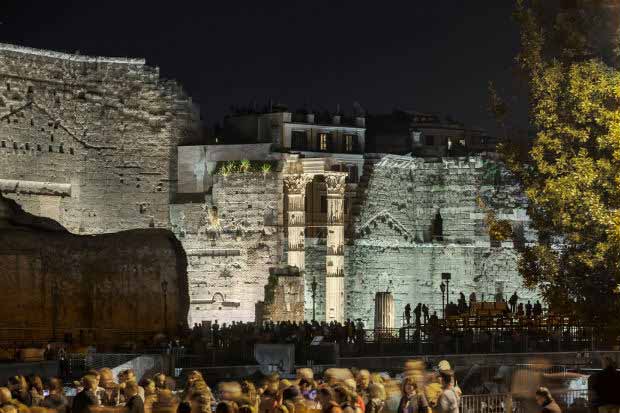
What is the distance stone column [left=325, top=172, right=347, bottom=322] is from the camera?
52.7m

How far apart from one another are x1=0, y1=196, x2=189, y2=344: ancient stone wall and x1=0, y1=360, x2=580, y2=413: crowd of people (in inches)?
584

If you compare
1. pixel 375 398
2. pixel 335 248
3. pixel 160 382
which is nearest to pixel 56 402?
pixel 160 382

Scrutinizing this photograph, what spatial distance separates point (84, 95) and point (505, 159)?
28970mm

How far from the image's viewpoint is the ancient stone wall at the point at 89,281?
3528 cm

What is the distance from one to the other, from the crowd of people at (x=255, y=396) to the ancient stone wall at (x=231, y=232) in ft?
103

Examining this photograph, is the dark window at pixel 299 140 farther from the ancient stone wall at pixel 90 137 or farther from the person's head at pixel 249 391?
the person's head at pixel 249 391

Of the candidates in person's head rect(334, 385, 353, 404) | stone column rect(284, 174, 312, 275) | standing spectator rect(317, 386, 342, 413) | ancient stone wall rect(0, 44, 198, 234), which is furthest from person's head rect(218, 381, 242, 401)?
stone column rect(284, 174, 312, 275)

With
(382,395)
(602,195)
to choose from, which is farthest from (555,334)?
(382,395)

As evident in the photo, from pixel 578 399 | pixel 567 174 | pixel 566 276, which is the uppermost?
pixel 567 174

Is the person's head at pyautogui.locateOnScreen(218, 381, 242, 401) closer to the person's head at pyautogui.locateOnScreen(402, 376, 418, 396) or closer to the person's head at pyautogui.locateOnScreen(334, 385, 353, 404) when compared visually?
the person's head at pyautogui.locateOnScreen(334, 385, 353, 404)

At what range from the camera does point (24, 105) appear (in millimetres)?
50281

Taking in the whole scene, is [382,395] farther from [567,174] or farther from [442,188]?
[442,188]

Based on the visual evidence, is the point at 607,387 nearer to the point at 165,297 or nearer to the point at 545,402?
the point at 545,402

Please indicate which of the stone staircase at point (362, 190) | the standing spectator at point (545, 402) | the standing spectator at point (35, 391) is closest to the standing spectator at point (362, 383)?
the standing spectator at point (545, 402)
